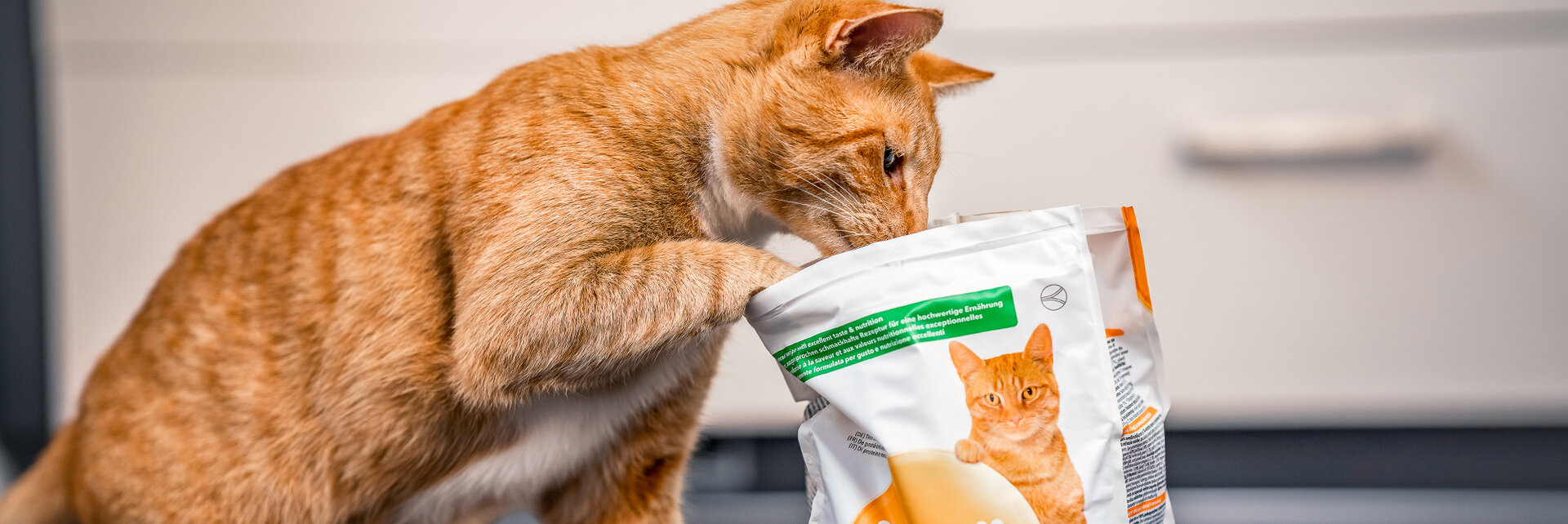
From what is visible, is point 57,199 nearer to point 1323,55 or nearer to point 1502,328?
point 1323,55

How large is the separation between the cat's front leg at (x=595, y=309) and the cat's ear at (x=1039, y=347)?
19cm

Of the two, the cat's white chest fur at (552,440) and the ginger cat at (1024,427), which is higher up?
the ginger cat at (1024,427)

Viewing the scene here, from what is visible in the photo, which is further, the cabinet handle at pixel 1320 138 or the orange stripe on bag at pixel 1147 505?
the cabinet handle at pixel 1320 138

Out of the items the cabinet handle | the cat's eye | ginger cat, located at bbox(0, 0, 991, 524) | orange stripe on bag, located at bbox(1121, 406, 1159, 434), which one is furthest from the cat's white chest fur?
the cabinet handle

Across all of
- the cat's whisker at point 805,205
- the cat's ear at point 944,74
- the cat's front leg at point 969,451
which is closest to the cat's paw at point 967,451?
the cat's front leg at point 969,451

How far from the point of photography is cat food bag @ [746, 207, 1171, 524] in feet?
1.66

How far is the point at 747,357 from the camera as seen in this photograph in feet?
4.45

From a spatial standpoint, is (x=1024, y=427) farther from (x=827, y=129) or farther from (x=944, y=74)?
(x=944, y=74)

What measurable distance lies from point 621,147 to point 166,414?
564 millimetres

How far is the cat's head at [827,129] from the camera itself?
27.0 inches

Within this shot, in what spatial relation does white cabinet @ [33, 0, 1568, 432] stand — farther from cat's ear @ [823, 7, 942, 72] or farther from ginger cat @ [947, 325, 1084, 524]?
ginger cat @ [947, 325, 1084, 524]

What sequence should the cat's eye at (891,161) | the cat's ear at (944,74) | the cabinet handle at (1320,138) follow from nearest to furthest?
1. the cat's eye at (891,161)
2. the cat's ear at (944,74)
3. the cabinet handle at (1320,138)

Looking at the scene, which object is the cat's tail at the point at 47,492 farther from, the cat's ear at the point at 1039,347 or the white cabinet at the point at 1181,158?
the cat's ear at the point at 1039,347

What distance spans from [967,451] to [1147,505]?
18 centimetres
